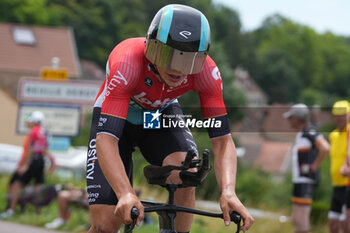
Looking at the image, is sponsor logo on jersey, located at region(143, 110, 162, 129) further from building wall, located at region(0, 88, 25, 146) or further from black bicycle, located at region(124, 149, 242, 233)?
building wall, located at region(0, 88, 25, 146)

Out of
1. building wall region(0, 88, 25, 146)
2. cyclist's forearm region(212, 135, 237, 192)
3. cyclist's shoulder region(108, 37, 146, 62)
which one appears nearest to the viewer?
cyclist's forearm region(212, 135, 237, 192)

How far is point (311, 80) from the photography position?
13462cm

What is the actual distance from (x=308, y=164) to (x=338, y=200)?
2.23ft

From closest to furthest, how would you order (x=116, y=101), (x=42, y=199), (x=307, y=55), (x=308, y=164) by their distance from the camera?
1. (x=116, y=101)
2. (x=308, y=164)
3. (x=42, y=199)
4. (x=307, y=55)

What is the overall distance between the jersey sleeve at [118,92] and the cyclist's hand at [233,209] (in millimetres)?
703

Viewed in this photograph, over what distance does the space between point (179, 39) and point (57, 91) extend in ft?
35.2

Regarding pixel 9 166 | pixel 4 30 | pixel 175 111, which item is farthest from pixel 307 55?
pixel 175 111

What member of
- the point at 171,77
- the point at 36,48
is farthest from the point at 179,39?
the point at 36,48

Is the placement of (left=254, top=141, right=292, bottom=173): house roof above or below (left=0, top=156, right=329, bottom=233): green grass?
below

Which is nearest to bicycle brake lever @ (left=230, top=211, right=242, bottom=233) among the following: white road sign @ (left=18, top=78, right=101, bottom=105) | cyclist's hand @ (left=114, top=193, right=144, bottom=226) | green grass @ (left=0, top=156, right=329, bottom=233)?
cyclist's hand @ (left=114, top=193, right=144, bottom=226)

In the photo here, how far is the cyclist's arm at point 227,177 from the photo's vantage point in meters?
3.29

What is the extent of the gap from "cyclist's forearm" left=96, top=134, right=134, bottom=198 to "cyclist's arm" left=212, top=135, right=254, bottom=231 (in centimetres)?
52

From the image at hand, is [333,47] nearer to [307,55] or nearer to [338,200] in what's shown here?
[307,55]

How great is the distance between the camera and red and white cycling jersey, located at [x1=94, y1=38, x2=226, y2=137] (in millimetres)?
3605
